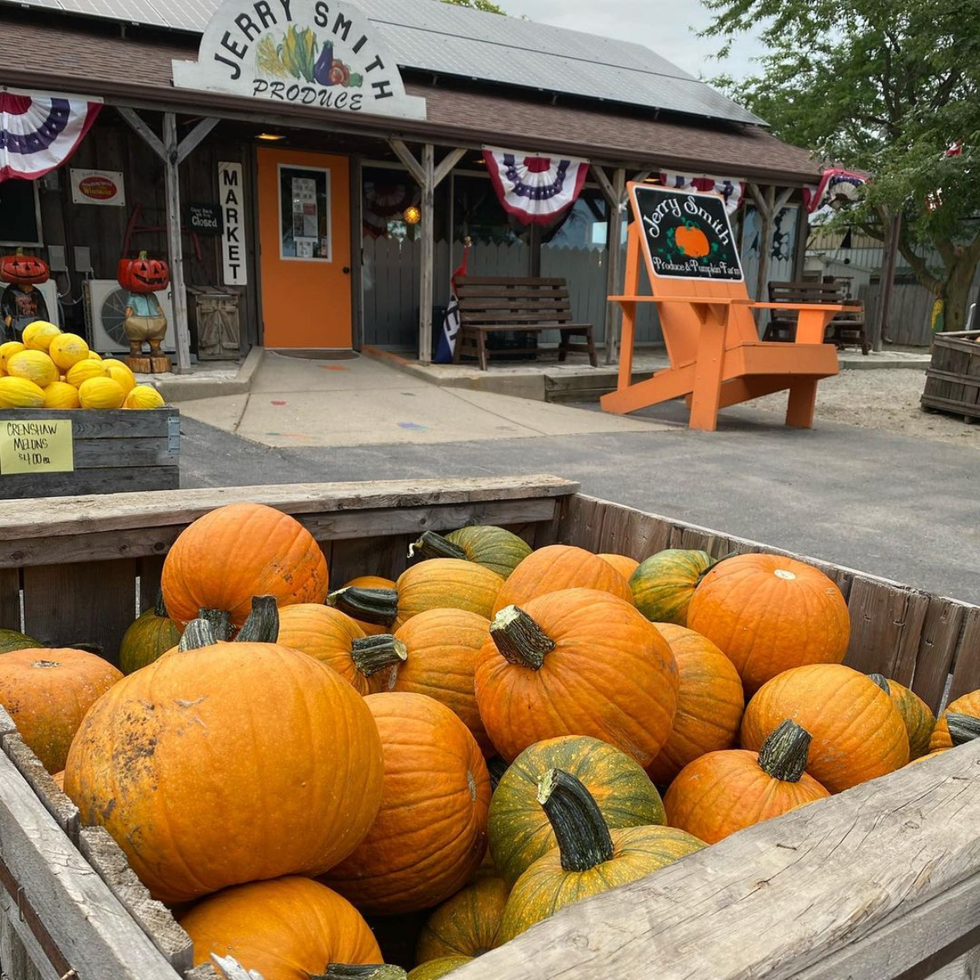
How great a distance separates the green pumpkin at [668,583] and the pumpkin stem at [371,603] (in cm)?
69

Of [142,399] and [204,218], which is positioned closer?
[142,399]

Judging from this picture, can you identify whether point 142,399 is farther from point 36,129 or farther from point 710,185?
point 710,185

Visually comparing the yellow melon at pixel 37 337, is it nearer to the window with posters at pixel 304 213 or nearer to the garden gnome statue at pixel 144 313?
the garden gnome statue at pixel 144 313

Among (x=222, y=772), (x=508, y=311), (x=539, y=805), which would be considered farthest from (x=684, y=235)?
(x=222, y=772)

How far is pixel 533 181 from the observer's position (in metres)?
11.2

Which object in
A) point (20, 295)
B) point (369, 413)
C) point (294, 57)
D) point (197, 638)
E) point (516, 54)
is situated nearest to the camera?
point (197, 638)

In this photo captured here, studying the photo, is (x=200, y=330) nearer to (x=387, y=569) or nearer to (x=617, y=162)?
(x=617, y=162)

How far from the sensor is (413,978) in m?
1.30

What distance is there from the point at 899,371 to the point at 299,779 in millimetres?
16775

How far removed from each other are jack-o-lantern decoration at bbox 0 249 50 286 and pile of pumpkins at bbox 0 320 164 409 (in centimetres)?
517

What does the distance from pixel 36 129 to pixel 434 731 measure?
28.6 feet

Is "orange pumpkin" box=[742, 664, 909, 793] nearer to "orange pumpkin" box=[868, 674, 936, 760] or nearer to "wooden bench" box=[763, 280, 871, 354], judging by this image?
"orange pumpkin" box=[868, 674, 936, 760]

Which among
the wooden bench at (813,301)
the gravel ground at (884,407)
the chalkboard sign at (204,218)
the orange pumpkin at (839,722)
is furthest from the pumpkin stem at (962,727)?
the wooden bench at (813,301)

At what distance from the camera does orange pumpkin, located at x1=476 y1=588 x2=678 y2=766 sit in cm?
165
